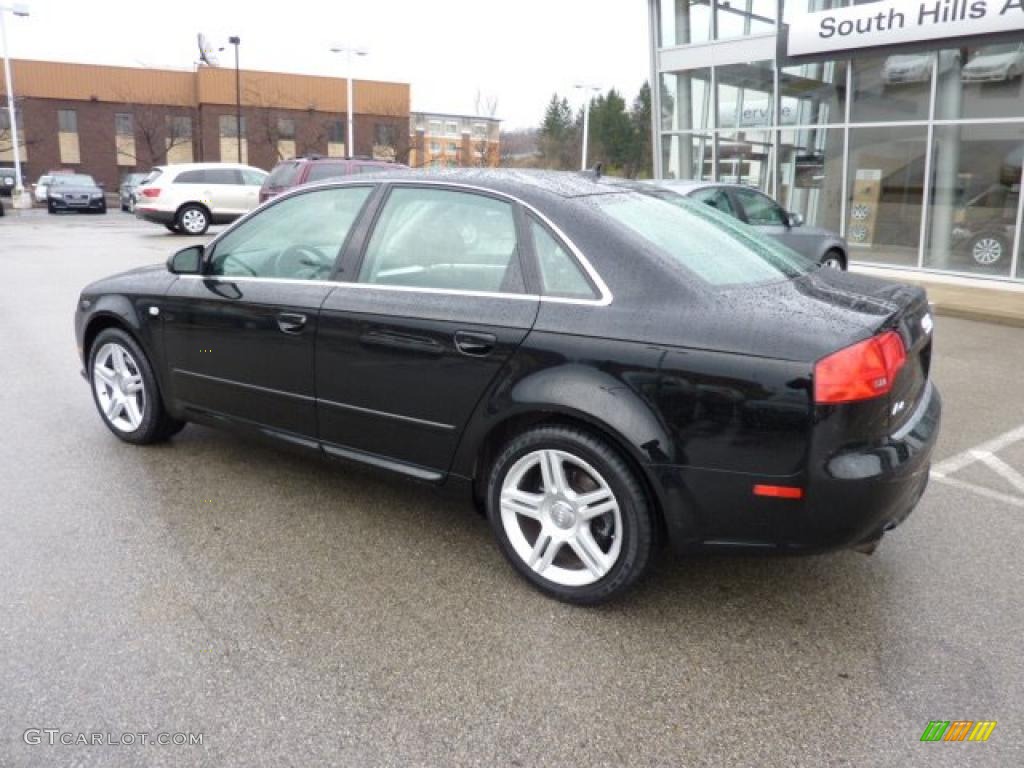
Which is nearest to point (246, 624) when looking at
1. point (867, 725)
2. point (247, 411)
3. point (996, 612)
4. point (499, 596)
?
point (499, 596)

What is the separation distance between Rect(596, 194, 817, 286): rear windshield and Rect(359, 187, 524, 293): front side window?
44 centimetres

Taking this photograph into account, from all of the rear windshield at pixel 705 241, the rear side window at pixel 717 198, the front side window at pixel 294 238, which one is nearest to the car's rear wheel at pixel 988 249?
the rear side window at pixel 717 198

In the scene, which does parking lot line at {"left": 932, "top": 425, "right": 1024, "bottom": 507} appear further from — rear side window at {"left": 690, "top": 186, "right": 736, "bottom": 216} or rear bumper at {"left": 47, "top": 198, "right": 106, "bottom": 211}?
rear bumper at {"left": 47, "top": 198, "right": 106, "bottom": 211}

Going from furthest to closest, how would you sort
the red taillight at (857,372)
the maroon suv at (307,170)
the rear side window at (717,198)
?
the maroon suv at (307,170) < the rear side window at (717,198) < the red taillight at (857,372)

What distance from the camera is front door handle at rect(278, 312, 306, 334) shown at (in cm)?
372

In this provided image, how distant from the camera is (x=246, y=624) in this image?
2951 millimetres

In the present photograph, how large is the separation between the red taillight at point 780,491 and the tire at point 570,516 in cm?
40

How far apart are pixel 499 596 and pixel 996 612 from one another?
6.09 feet

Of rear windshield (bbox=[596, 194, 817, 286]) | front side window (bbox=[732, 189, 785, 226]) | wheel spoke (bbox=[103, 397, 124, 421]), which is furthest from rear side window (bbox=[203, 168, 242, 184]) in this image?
rear windshield (bbox=[596, 194, 817, 286])

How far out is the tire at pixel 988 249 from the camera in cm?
1294

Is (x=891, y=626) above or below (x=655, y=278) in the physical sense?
below

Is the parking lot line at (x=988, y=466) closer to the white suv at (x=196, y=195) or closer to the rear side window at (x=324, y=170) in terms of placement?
the rear side window at (x=324, y=170)

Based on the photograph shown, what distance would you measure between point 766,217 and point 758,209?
17 cm

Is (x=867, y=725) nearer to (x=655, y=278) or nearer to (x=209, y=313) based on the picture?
(x=655, y=278)
